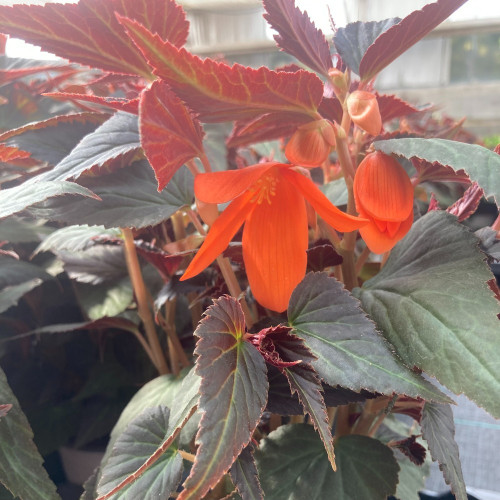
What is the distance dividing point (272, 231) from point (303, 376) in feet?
0.31

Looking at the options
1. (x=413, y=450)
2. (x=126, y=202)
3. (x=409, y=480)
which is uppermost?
(x=126, y=202)

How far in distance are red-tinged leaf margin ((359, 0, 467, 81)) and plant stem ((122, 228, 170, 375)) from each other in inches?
8.9

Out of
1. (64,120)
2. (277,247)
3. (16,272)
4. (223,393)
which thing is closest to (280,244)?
(277,247)

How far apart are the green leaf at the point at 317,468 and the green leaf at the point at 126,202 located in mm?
188

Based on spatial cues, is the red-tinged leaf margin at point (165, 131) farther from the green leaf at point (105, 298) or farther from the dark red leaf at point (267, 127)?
the green leaf at point (105, 298)

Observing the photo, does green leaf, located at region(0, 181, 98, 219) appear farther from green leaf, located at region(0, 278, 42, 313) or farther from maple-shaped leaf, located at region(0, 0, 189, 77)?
green leaf, located at region(0, 278, 42, 313)

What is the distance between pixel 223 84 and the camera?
257 mm

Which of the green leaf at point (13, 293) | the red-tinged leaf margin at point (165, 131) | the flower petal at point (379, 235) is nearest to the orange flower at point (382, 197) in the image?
the flower petal at point (379, 235)

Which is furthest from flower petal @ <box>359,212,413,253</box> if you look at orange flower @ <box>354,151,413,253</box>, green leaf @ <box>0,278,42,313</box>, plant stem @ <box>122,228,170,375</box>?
green leaf @ <box>0,278,42,313</box>

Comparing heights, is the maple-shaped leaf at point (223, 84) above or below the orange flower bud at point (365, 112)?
above

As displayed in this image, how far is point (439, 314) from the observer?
0.91 feet

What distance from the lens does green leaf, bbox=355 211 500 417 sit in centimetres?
25

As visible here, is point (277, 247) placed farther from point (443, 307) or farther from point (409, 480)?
point (409, 480)

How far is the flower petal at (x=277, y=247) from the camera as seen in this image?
31 cm
